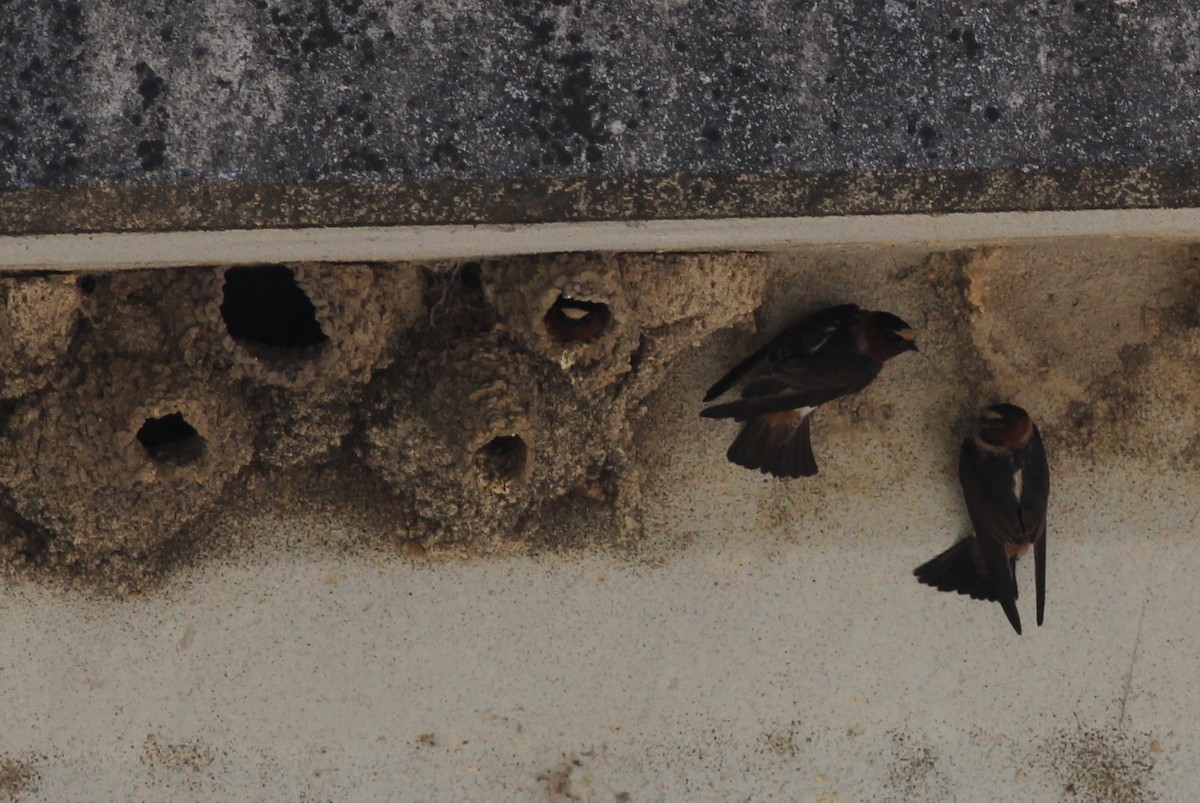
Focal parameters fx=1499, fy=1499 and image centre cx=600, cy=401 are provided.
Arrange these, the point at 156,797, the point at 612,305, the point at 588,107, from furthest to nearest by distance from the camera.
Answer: the point at 156,797 < the point at 612,305 < the point at 588,107

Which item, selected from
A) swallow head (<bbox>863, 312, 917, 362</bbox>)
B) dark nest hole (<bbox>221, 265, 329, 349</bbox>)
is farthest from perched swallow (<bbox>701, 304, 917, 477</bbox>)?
dark nest hole (<bbox>221, 265, 329, 349</bbox>)

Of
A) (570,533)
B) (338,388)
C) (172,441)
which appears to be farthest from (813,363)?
(172,441)

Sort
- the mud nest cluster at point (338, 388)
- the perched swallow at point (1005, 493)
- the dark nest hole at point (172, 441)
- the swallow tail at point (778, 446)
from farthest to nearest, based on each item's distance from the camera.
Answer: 1. the swallow tail at point (778, 446)
2. the perched swallow at point (1005, 493)
3. the dark nest hole at point (172, 441)
4. the mud nest cluster at point (338, 388)

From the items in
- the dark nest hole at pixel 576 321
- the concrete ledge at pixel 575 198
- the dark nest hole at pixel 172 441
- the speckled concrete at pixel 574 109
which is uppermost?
the speckled concrete at pixel 574 109

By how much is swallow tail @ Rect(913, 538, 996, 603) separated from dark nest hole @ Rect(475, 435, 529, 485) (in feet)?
4.35

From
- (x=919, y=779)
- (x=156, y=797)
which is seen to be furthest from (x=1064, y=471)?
(x=156, y=797)

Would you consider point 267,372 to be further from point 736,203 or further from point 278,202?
point 736,203

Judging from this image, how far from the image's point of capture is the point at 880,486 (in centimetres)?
473

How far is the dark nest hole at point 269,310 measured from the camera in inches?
177

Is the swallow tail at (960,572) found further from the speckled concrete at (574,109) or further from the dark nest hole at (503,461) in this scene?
the speckled concrete at (574,109)

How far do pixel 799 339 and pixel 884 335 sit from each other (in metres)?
0.25

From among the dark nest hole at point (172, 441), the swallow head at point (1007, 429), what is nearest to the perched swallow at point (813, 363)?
the swallow head at point (1007, 429)

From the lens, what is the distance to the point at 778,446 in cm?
458

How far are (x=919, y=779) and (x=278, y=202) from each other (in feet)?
10.6
